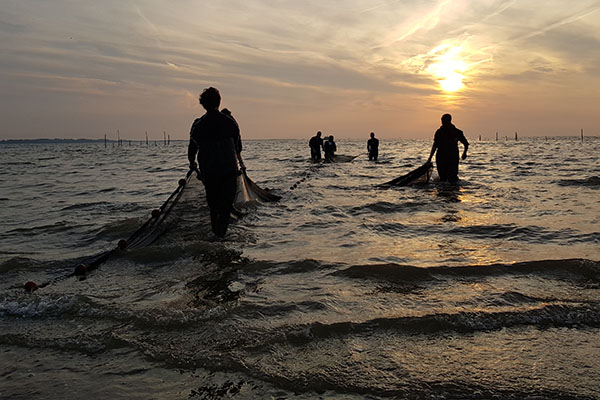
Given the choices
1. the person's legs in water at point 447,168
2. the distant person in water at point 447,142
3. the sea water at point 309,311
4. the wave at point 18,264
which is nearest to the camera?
the sea water at point 309,311

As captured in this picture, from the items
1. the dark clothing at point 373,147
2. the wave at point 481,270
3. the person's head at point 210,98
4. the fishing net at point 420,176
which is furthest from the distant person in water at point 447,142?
the dark clothing at point 373,147

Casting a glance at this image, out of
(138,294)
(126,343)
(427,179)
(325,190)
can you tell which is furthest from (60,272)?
(427,179)

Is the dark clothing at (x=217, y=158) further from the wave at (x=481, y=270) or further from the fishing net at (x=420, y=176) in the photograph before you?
the fishing net at (x=420, y=176)

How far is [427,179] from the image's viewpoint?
1222 cm

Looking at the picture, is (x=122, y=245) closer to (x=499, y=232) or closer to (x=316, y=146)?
(x=499, y=232)

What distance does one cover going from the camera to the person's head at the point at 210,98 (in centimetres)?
582

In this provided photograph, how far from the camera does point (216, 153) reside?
593 centimetres

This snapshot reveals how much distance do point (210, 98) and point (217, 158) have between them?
770 millimetres

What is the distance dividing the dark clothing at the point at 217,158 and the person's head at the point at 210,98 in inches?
3.0

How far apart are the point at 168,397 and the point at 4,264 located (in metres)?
3.95

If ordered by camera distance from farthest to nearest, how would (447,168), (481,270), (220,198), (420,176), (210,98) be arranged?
(420,176), (447,168), (220,198), (210,98), (481,270)

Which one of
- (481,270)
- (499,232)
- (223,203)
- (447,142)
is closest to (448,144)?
(447,142)

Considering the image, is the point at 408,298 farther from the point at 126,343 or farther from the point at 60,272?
the point at 60,272

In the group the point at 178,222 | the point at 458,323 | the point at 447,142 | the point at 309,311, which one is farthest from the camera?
the point at 447,142
